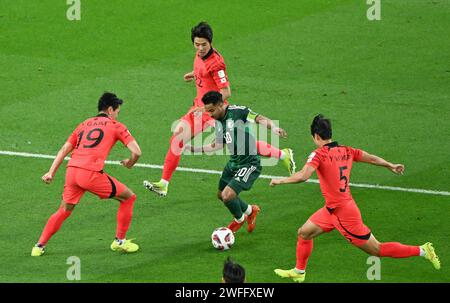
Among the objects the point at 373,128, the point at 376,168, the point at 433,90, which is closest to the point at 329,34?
the point at 433,90

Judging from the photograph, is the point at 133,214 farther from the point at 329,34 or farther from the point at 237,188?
the point at 329,34

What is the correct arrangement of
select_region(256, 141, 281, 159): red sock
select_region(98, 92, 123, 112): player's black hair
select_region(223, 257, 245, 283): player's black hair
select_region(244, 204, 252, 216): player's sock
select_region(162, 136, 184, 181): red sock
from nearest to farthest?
select_region(223, 257, 245, 283): player's black hair, select_region(98, 92, 123, 112): player's black hair, select_region(244, 204, 252, 216): player's sock, select_region(256, 141, 281, 159): red sock, select_region(162, 136, 184, 181): red sock

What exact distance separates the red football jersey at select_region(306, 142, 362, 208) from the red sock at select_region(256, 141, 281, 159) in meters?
3.02

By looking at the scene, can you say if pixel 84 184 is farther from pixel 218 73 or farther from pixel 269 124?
pixel 218 73

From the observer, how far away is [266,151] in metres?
19.8

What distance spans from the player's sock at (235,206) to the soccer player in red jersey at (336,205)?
186 cm

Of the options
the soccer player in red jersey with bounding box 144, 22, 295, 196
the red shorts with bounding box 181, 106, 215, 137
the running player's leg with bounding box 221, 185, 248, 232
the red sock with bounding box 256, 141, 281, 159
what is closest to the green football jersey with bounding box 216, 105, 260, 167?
the running player's leg with bounding box 221, 185, 248, 232

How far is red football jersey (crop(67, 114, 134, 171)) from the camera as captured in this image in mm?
17312

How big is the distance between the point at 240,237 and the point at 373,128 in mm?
5471

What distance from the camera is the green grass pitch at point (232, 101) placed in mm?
17641

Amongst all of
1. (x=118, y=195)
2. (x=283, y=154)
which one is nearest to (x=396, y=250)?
(x=118, y=195)

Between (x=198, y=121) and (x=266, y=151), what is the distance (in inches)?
48.5

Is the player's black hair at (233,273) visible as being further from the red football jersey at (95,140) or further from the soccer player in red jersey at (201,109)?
the soccer player in red jersey at (201,109)

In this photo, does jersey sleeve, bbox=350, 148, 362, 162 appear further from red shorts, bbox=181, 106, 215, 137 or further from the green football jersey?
red shorts, bbox=181, 106, 215, 137
